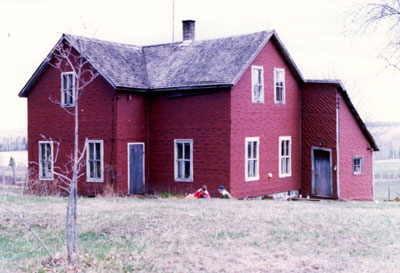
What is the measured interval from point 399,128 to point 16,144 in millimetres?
122339

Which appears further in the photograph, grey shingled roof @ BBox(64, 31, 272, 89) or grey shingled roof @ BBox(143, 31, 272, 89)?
grey shingled roof @ BBox(64, 31, 272, 89)

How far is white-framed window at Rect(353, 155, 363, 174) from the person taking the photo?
100.0ft

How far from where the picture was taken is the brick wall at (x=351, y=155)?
29.0 m

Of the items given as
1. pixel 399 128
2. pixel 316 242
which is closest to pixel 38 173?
pixel 316 242

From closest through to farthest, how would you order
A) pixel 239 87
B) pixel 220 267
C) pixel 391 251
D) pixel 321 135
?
pixel 220 267, pixel 391 251, pixel 239 87, pixel 321 135

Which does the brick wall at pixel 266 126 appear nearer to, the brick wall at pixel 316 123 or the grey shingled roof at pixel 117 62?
the brick wall at pixel 316 123

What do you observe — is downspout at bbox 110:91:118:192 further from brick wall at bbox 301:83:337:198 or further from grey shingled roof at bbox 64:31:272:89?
brick wall at bbox 301:83:337:198

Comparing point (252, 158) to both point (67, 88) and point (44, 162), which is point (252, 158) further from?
point (44, 162)

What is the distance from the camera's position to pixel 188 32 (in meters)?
29.3

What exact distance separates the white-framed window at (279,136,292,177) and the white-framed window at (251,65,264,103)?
2.96 m

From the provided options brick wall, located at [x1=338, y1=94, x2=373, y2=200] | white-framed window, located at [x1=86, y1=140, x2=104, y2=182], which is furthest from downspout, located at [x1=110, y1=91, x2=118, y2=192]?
brick wall, located at [x1=338, y1=94, x2=373, y2=200]

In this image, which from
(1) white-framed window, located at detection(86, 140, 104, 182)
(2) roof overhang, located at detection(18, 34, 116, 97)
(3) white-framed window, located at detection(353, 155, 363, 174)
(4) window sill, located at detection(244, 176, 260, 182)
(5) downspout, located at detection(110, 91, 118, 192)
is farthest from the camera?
(3) white-framed window, located at detection(353, 155, 363, 174)

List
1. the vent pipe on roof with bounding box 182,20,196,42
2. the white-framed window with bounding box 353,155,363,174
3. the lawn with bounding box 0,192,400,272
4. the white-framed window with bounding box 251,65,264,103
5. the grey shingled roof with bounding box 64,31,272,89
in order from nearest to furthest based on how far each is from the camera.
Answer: the lawn with bounding box 0,192,400,272 < the grey shingled roof with bounding box 64,31,272,89 < the white-framed window with bounding box 251,65,264,103 < the vent pipe on roof with bounding box 182,20,196,42 < the white-framed window with bounding box 353,155,363,174

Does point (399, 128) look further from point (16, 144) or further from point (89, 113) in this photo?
point (89, 113)
